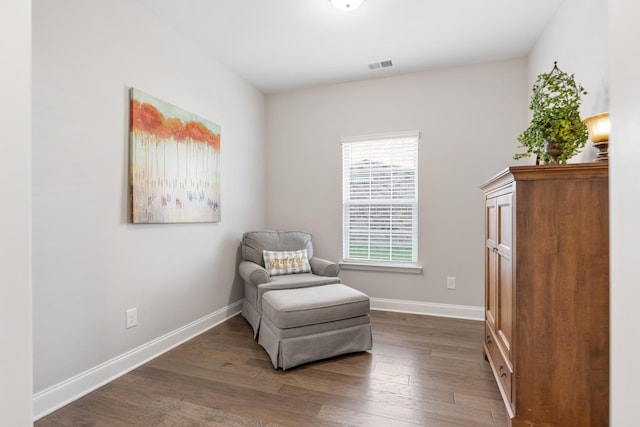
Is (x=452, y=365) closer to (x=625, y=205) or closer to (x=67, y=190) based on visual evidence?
(x=625, y=205)

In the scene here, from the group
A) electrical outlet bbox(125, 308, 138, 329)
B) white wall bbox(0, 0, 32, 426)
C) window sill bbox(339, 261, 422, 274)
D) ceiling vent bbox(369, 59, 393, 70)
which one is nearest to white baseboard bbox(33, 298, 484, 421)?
electrical outlet bbox(125, 308, 138, 329)

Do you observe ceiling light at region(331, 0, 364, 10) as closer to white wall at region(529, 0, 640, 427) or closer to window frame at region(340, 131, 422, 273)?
window frame at region(340, 131, 422, 273)

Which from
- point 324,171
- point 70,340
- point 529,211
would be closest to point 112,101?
point 70,340

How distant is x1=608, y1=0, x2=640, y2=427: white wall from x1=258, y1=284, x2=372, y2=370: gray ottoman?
171cm

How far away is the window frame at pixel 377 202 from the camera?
350 centimetres

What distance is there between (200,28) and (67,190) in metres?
1.67

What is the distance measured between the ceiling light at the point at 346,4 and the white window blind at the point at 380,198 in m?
1.48

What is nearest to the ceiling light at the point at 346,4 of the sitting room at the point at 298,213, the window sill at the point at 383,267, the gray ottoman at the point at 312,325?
the sitting room at the point at 298,213

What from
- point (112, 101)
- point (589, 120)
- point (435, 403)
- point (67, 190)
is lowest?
point (435, 403)

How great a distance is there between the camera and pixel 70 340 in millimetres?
1903

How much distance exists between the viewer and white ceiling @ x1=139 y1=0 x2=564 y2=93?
94.1 inches

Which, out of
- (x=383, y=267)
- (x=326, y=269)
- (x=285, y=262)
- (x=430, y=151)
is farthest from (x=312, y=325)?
(x=430, y=151)

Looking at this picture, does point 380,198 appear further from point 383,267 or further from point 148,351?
→ point 148,351

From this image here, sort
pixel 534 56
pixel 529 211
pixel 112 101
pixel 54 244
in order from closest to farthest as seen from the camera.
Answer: pixel 529 211, pixel 54 244, pixel 112 101, pixel 534 56
